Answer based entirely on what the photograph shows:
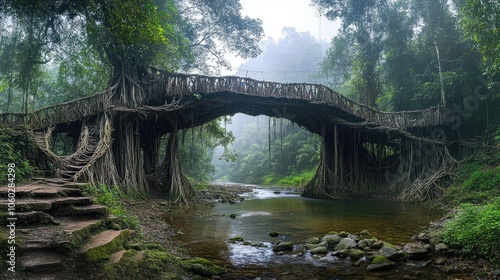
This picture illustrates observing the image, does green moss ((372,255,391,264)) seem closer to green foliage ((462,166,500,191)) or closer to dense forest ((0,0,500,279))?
dense forest ((0,0,500,279))

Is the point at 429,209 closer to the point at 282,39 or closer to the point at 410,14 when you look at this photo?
the point at 410,14

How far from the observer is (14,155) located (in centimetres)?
777

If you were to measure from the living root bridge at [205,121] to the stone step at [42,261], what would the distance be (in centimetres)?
571

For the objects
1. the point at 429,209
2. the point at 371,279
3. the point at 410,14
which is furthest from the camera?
the point at 410,14

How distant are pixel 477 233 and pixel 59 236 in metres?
6.67

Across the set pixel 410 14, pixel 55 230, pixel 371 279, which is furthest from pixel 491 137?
pixel 55 230

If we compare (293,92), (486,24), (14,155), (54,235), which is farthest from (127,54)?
(486,24)

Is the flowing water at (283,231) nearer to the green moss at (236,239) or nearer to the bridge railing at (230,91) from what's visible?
the green moss at (236,239)

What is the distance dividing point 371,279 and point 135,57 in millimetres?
12586

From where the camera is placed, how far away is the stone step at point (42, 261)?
11.8 feet

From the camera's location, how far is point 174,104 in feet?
47.8

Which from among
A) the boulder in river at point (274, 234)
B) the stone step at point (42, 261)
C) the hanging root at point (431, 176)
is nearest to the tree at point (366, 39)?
the hanging root at point (431, 176)

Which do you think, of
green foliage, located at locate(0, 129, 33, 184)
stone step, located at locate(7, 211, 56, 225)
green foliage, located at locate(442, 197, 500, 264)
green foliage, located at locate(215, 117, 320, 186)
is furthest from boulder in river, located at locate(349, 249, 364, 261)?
green foliage, located at locate(215, 117, 320, 186)

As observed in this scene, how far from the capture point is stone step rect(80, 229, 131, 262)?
13.3 ft
